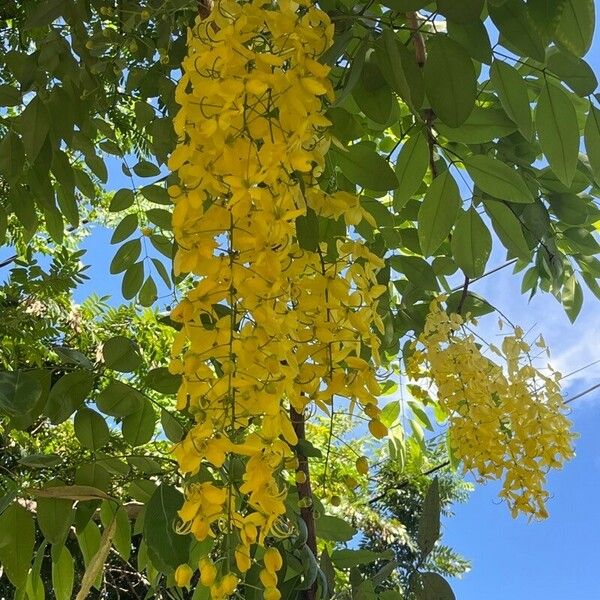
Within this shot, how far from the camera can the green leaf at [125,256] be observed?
1090mm

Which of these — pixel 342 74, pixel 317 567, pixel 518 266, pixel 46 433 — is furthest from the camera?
pixel 46 433

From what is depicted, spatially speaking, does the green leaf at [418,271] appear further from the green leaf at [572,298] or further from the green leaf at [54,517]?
the green leaf at [54,517]

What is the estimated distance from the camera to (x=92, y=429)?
2.44ft

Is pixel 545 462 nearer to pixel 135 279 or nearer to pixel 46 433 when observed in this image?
pixel 135 279

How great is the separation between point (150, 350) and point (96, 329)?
21cm

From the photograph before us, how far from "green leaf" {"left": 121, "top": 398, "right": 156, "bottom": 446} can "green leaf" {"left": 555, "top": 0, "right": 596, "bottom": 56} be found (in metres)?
0.49

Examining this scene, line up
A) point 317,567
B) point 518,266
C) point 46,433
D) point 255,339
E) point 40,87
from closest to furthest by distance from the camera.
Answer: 1. point 255,339
2. point 317,567
3. point 40,87
4. point 518,266
5. point 46,433

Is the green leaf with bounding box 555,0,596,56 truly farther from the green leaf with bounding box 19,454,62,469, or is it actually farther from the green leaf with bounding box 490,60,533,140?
the green leaf with bounding box 19,454,62,469

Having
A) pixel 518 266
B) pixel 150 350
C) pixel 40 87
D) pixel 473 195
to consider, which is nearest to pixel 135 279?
pixel 40 87

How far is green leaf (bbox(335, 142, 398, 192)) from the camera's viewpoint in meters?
0.60

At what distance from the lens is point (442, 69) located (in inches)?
22.5

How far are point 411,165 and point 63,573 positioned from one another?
0.52 meters

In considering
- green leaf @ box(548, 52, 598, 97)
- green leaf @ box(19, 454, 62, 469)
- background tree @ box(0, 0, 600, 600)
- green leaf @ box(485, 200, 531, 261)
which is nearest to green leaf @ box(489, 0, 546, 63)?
background tree @ box(0, 0, 600, 600)

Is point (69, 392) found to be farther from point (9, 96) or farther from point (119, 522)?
point (9, 96)
